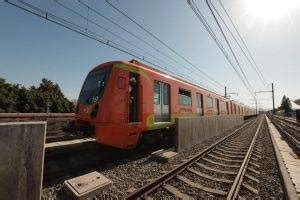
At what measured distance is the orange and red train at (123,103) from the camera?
7.74 metres

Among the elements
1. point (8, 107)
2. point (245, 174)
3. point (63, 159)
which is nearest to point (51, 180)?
point (63, 159)

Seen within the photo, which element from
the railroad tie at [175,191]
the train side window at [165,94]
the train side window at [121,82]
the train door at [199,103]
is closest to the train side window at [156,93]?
the train side window at [165,94]

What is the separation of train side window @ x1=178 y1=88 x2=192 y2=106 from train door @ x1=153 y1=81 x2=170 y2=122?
1.32 m

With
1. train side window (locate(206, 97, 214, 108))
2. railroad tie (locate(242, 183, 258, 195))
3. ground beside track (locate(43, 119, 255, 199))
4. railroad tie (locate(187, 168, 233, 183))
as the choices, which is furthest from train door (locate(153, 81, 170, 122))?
train side window (locate(206, 97, 214, 108))

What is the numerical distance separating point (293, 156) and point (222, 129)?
875 cm

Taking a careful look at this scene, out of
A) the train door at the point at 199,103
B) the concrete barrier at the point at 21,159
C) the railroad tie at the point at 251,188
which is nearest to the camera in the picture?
the concrete barrier at the point at 21,159

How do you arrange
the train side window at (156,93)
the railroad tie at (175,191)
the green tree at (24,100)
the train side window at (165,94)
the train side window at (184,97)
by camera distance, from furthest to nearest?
the green tree at (24,100) < the train side window at (184,97) < the train side window at (165,94) < the train side window at (156,93) < the railroad tie at (175,191)

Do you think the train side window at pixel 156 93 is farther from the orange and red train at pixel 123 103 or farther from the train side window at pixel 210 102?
the train side window at pixel 210 102

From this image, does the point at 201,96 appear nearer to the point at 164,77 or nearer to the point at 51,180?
the point at 164,77

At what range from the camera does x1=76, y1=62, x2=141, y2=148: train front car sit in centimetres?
770

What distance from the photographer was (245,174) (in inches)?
267

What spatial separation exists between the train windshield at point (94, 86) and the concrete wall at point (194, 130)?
3470 millimetres

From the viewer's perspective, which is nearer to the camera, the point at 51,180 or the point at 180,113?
the point at 51,180

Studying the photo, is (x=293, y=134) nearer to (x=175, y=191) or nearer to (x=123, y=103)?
(x=123, y=103)
